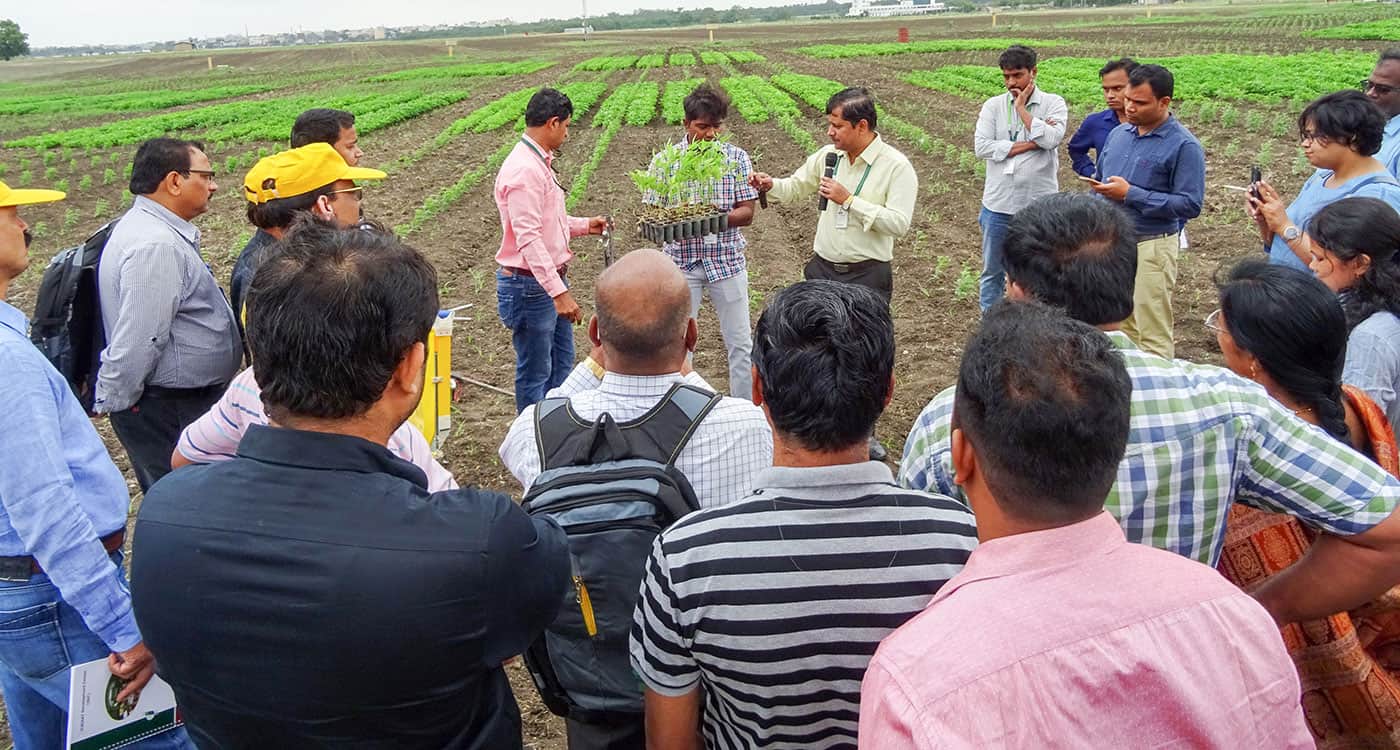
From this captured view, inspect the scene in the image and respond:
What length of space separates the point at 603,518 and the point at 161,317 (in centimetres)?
246

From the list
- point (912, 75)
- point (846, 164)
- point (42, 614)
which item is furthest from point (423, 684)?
point (912, 75)

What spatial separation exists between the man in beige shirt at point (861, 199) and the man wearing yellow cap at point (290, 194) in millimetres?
2653

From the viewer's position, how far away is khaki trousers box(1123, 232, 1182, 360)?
5688 mm

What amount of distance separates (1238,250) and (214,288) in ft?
30.4

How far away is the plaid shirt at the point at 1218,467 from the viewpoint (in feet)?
6.15

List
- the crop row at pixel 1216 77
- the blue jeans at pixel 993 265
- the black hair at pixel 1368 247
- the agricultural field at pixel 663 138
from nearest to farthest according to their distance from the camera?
the black hair at pixel 1368 247, the blue jeans at pixel 993 265, the agricultural field at pixel 663 138, the crop row at pixel 1216 77

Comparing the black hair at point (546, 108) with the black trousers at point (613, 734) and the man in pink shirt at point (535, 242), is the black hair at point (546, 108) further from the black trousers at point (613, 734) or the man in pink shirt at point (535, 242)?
the black trousers at point (613, 734)

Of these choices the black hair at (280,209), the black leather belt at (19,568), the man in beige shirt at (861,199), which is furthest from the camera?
the man in beige shirt at (861,199)

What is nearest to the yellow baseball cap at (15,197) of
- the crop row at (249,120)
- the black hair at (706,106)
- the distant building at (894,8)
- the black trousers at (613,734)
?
the black trousers at (613,734)

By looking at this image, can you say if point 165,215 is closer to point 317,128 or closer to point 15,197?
point 15,197

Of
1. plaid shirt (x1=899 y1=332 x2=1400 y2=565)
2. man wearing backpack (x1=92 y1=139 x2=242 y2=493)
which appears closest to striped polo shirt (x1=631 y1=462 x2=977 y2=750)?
plaid shirt (x1=899 y1=332 x2=1400 y2=565)

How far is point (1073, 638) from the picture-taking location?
126cm

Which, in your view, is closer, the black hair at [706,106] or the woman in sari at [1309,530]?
the woman in sari at [1309,530]

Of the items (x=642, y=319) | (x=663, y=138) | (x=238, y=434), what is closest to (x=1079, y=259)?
(x=642, y=319)
